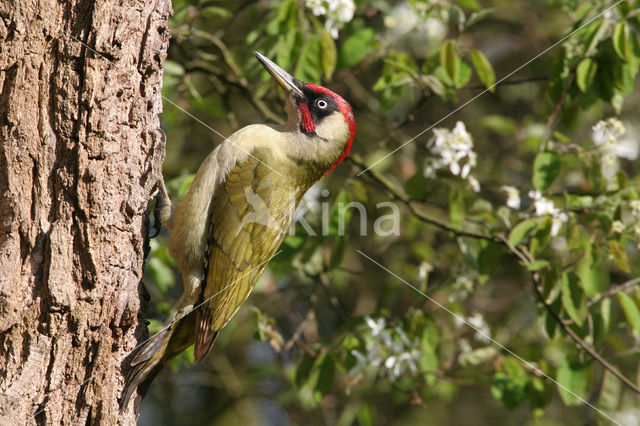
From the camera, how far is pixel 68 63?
7.79 feet

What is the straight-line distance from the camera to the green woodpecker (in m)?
3.04

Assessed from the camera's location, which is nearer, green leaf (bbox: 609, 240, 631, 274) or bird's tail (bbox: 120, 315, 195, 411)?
bird's tail (bbox: 120, 315, 195, 411)

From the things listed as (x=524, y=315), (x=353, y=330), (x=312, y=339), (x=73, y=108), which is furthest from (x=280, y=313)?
(x=73, y=108)

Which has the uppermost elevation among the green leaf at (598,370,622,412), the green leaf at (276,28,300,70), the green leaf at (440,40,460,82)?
the green leaf at (276,28,300,70)

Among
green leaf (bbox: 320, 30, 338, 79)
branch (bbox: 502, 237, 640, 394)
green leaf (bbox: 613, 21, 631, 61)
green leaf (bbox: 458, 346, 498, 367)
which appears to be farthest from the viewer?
green leaf (bbox: 458, 346, 498, 367)

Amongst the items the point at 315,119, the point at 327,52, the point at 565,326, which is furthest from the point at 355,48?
the point at 565,326

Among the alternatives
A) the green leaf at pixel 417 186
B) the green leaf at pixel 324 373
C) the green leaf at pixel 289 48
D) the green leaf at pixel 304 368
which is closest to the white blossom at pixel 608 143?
the green leaf at pixel 417 186

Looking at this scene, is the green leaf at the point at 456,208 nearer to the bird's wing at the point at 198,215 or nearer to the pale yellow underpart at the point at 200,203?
the pale yellow underpart at the point at 200,203

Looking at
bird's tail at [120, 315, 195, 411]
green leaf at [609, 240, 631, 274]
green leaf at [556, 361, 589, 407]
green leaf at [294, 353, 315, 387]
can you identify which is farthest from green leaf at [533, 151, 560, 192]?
bird's tail at [120, 315, 195, 411]

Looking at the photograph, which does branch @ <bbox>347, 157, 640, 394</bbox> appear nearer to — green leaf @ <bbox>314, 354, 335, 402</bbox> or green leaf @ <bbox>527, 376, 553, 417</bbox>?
green leaf @ <bbox>527, 376, 553, 417</bbox>

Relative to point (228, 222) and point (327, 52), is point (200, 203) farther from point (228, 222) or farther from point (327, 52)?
point (327, 52)

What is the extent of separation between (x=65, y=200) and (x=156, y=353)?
718mm

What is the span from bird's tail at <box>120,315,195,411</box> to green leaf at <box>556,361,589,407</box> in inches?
73.8

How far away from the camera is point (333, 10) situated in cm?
361
